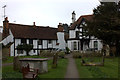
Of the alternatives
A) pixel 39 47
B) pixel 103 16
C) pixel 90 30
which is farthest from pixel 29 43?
pixel 103 16

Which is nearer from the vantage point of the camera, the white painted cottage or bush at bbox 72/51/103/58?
bush at bbox 72/51/103/58

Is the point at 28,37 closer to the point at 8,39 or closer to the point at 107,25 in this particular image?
the point at 8,39

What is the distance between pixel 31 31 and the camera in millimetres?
44406

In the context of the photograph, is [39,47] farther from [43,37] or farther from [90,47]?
[90,47]

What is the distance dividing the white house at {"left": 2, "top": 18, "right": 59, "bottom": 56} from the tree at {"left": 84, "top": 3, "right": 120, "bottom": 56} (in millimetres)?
14267

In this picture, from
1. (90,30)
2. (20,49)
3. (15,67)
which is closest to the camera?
(15,67)

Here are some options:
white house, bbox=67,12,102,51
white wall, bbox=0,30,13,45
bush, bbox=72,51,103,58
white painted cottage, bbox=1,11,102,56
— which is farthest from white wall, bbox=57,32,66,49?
bush, bbox=72,51,103,58

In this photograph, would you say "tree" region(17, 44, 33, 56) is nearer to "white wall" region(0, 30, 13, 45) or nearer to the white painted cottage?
the white painted cottage

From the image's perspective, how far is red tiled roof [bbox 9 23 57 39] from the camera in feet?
134

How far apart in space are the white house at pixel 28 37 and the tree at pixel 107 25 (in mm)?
14267

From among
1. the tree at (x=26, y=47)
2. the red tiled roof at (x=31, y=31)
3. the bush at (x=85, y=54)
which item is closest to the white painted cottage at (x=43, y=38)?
the red tiled roof at (x=31, y=31)

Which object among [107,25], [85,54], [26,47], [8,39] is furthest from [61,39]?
[107,25]

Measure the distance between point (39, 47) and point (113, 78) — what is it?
32075mm

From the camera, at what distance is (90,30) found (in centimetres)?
3284
